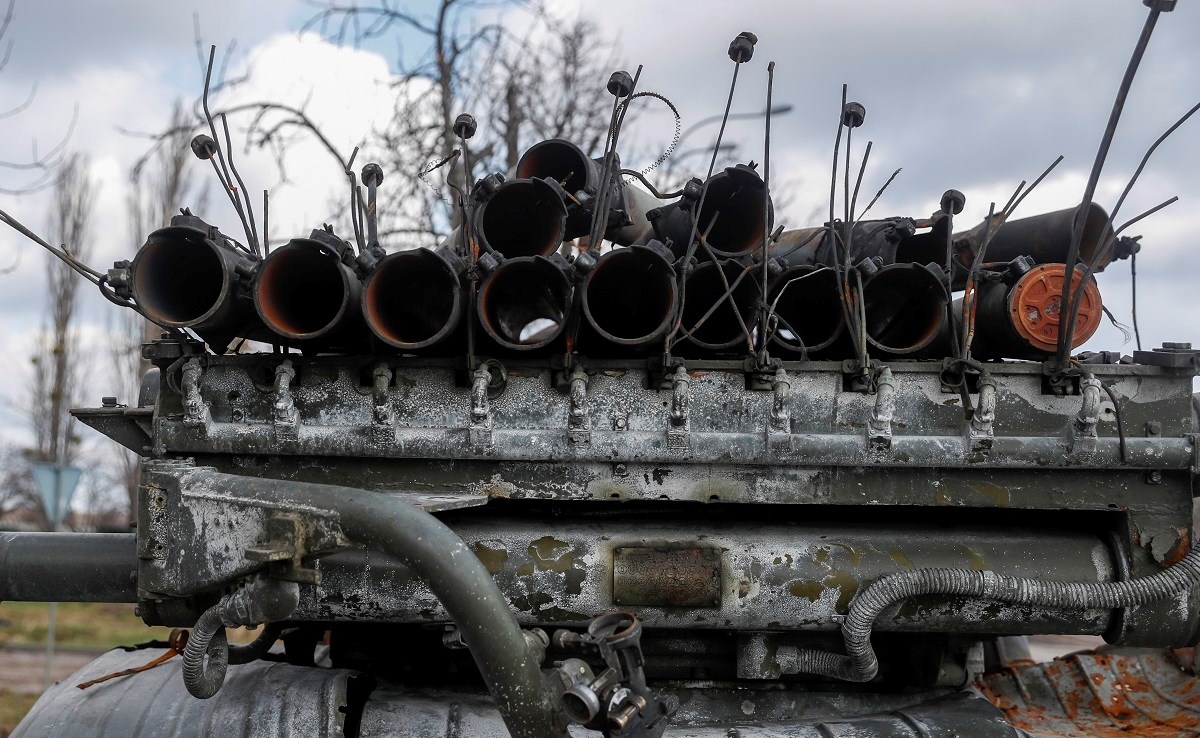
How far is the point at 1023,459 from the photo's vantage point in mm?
3291

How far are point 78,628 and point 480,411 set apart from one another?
13634 mm

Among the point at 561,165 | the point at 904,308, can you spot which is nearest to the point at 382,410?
the point at 561,165

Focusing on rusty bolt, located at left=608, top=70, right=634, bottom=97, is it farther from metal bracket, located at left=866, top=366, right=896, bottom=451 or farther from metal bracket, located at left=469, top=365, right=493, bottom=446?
metal bracket, located at left=866, top=366, right=896, bottom=451

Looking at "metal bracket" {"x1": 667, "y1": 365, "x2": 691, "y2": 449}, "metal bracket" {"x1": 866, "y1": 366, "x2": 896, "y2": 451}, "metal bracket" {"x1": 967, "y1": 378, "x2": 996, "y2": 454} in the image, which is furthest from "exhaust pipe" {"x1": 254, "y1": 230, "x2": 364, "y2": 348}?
"metal bracket" {"x1": 967, "y1": 378, "x2": 996, "y2": 454}

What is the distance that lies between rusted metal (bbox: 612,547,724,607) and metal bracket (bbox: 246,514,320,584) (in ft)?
3.25

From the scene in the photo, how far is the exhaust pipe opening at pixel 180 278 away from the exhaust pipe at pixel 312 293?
13cm

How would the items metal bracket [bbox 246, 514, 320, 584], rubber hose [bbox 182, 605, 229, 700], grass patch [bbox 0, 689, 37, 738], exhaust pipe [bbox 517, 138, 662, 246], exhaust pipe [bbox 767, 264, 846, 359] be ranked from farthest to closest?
grass patch [bbox 0, 689, 37, 738], exhaust pipe [bbox 517, 138, 662, 246], exhaust pipe [bbox 767, 264, 846, 359], rubber hose [bbox 182, 605, 229, 700], metal bracket [bbox 246, 514, 320, 584]

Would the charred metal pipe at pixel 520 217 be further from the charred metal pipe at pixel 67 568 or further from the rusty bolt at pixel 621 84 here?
the charred metal pipe at pixel 67 568

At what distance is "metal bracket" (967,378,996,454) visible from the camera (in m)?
3.27

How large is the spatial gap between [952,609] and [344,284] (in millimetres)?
2218

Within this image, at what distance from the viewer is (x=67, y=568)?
371cm

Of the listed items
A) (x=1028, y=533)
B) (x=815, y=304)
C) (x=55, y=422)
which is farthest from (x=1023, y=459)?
(x=55, y=422)

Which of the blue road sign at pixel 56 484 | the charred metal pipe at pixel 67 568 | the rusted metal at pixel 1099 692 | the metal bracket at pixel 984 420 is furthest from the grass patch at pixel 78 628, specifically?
the metal bracket at pixel 984 420

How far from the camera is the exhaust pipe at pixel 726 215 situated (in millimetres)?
3621
